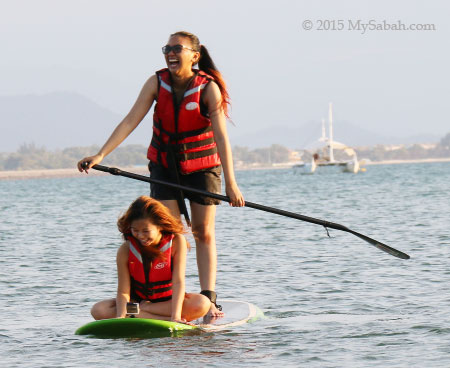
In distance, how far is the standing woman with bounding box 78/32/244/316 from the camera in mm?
7082

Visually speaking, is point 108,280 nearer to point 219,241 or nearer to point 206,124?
point 206,124

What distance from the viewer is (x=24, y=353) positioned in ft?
22.2

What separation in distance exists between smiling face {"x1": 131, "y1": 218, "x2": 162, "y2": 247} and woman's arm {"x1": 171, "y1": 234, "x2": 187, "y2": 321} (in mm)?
208

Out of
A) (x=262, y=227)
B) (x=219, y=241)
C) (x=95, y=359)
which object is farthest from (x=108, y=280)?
(x=262, y=227)

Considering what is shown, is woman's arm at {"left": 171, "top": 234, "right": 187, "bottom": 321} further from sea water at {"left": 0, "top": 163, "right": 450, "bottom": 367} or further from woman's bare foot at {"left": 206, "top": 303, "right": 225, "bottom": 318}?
woman's bare foot at {"left": 206, "top": 303, "right": 225, "bottom": 318}

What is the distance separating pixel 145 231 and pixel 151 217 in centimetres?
11

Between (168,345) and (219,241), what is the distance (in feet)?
34.3

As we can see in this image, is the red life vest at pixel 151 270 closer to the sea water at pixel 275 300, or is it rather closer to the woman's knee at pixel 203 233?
the sea water at pixel 275 300

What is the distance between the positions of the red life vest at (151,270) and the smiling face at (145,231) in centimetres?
13

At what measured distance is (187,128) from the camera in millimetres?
7172

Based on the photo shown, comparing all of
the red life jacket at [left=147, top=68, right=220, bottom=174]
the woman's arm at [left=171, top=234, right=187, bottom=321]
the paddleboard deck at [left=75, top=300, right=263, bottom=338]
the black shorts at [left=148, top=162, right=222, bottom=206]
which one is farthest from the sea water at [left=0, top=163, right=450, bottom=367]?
the red life jacket at [left=147, top=68, right=220, bottom=174]

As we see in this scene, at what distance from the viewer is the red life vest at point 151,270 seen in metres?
6.88

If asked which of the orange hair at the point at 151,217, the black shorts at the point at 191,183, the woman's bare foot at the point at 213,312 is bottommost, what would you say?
the woman's bare foot at the point at 213,312

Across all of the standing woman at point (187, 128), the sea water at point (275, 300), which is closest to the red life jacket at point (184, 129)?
the standing woman at point (187, 128)
